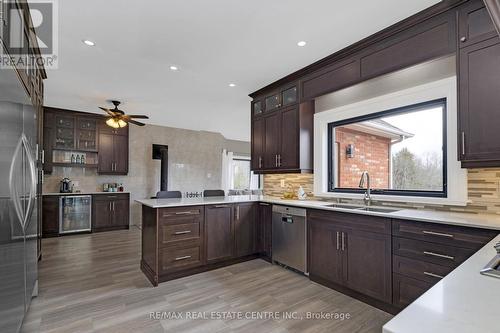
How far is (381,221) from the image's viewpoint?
230cm

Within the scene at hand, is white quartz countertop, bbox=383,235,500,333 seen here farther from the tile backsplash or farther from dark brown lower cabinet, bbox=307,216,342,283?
dark brown lower cabinet, bbox=307,216,342,283

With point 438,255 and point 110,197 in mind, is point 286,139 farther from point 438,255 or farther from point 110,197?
point 110,197

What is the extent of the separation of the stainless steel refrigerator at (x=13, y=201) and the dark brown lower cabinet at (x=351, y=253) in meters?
2.62

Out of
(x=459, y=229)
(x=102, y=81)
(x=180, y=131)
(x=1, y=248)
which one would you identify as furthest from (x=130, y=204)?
(x=459, y=229)

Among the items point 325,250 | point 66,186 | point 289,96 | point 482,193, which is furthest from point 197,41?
point 66,186

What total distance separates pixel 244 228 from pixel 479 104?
2882 millimetres

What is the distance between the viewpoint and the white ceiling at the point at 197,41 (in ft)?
7.06

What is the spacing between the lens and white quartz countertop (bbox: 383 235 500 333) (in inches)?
23.5

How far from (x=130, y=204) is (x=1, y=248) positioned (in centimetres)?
523

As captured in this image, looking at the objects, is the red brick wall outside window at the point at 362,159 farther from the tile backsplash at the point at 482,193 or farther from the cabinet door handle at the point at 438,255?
the cabinet door handle at the point at 438,255

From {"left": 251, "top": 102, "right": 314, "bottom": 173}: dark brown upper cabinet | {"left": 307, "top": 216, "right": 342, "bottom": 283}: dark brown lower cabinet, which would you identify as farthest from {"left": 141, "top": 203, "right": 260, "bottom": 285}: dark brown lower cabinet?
{"left": 307, "top": 216, "right": 342, "bottom": 283}: dark brown lower cabinet

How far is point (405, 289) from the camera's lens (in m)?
2.12

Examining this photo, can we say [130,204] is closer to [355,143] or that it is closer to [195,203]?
[195,203]

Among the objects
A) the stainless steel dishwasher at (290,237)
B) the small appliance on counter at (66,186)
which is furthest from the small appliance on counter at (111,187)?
the stainless steel dishwasher at (290,237)
